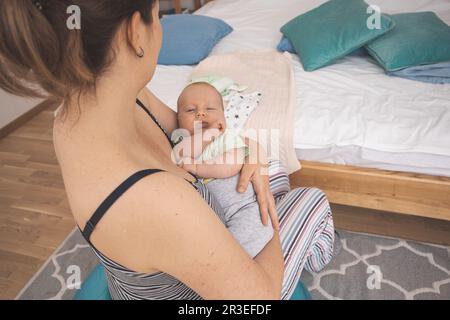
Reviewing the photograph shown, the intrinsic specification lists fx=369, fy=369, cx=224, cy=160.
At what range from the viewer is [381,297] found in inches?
57.3

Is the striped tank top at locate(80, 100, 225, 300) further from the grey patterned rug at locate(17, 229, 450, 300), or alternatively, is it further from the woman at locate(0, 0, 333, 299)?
the grey patterned rug at locate(17, 229, 450, 300)

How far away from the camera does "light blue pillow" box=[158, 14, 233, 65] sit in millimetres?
2055

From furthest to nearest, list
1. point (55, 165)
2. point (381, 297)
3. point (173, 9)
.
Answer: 1. point (173, 9)
2. point (55, 165)
3. point (381, 297)

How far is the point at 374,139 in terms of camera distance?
4.70 feet

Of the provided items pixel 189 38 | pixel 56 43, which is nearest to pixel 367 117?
pixel 189 38

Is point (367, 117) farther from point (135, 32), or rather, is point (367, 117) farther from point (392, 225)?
point (135, 32)

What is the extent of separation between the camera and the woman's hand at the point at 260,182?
1.05 m

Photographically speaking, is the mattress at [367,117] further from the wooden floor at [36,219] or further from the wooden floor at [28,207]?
the wooden floor at [28,207]

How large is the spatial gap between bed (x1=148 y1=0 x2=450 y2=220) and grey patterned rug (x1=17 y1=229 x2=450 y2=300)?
0.66 feet

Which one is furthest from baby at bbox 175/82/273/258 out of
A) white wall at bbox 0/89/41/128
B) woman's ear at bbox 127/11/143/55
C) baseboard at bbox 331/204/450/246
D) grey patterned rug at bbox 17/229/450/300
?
white wall at bbox 0/89/41/128
